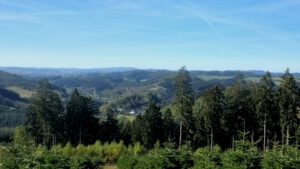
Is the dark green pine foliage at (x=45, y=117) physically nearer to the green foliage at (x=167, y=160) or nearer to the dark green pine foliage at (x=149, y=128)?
the dark green pine foliage at (x=149, y=128)

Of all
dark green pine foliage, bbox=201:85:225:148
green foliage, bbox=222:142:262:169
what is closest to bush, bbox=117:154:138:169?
green foliage, bbox=222:142:262:169

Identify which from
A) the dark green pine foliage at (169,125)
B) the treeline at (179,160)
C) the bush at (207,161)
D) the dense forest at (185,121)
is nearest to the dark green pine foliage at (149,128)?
the dense forest at (185,121)

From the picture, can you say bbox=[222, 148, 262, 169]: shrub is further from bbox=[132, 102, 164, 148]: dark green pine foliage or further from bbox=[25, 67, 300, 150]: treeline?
bbox=[132, 102, 164, 148]: dark green pine foliage

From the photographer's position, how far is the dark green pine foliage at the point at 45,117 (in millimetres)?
77625

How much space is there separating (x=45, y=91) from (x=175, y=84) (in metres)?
20.6

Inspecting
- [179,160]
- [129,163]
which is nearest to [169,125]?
[129,163]

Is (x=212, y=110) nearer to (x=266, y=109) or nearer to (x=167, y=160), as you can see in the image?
(x=266, y=109)

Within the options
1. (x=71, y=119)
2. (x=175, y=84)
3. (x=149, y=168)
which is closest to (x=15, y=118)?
(x=71, y=119)

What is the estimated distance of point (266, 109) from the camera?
247ft

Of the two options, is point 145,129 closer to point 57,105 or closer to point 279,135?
point 57,105

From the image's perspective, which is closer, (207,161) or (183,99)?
(207,161)

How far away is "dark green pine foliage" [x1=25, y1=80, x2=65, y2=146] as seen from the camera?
77625mm

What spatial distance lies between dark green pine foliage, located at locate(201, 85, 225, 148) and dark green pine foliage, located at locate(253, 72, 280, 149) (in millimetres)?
5594

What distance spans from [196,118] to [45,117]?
2368 cm
